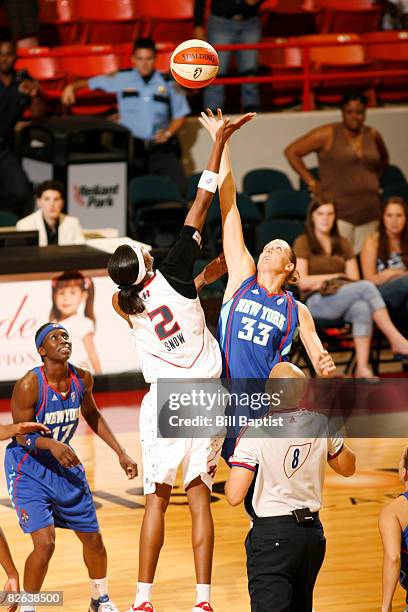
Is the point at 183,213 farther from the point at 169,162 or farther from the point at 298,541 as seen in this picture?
the point at 298,541

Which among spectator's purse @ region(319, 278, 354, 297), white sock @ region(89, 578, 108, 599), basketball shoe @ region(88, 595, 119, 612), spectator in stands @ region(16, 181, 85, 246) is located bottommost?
basketball shoe @ region(88, 595, 119, 612)

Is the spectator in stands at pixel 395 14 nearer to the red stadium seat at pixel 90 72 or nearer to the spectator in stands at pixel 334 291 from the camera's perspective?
the red stadium seat at pixel 90 72

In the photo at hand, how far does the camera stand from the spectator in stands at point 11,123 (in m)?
12.1

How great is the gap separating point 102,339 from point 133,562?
11.8ft

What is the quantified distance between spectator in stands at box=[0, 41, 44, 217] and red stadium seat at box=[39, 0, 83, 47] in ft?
7.14

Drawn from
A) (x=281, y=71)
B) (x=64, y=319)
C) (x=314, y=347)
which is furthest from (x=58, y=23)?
(x=314, y=347)

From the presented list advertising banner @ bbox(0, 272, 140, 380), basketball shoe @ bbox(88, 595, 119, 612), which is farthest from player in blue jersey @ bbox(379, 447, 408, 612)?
advertising banner @ bbox(0, 272, 140, 380)

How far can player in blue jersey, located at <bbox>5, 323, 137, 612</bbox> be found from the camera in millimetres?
6031

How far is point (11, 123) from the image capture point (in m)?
12.2

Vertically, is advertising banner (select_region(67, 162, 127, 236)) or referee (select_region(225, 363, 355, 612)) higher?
advertising banner (select_region(67, 162, 127, 236))

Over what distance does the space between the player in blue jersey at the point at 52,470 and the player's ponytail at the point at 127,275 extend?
371 mm

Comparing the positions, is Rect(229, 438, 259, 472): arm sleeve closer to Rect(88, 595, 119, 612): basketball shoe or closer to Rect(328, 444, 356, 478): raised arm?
Rect(328, 444, 356, 478): raised arm

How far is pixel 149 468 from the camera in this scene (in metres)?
Result: 6.18

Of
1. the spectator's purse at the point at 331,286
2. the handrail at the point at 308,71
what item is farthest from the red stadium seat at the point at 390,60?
the spectator's purse at the point at 331,286
